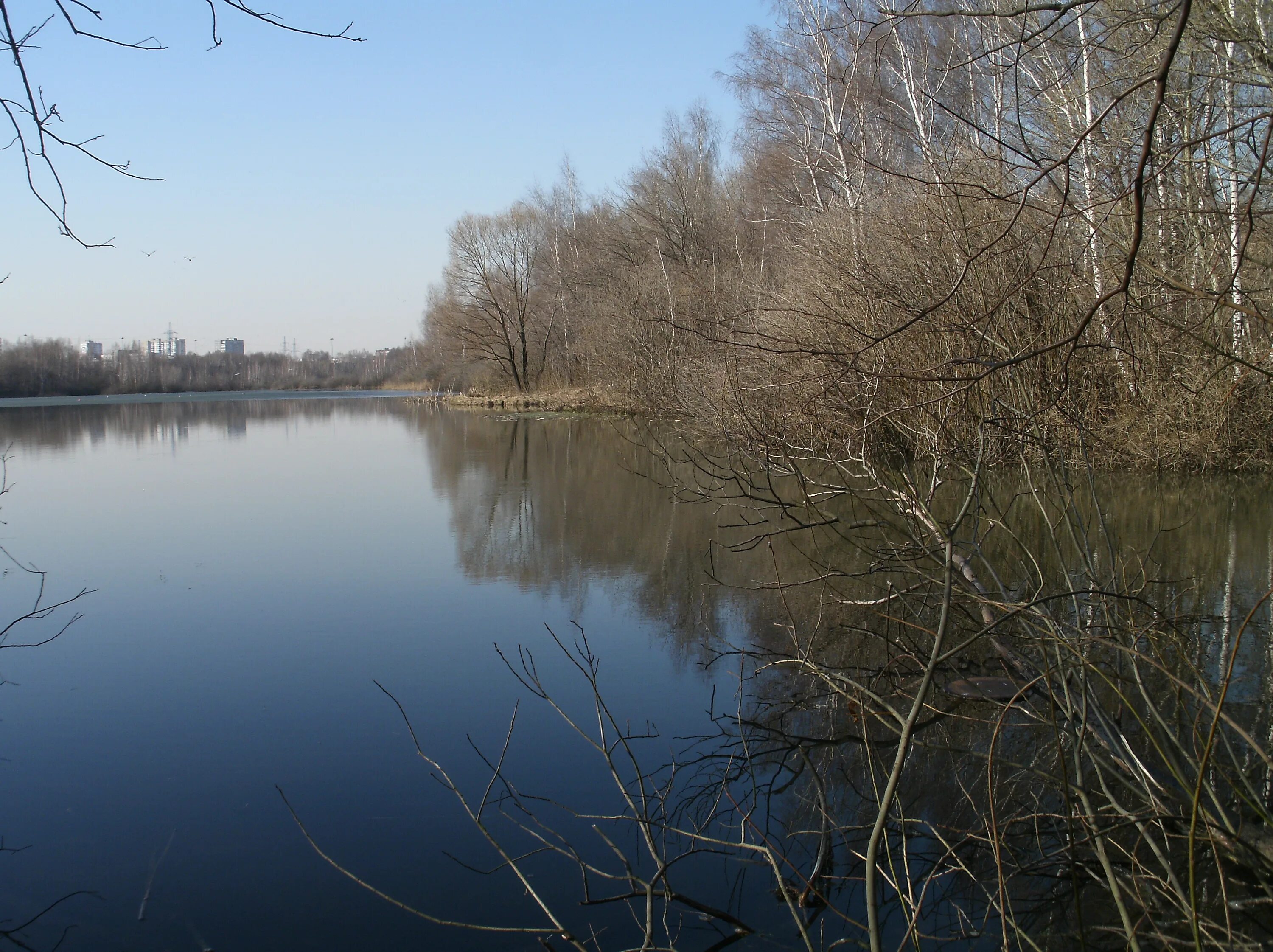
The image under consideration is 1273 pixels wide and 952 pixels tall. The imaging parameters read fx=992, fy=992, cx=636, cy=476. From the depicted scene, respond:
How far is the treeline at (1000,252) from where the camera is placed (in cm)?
312

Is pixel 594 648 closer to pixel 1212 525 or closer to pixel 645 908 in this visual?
pixel 645 908

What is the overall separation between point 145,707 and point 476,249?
3108 centimetres

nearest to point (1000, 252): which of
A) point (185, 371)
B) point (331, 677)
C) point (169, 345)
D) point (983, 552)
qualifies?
point (983, 552)

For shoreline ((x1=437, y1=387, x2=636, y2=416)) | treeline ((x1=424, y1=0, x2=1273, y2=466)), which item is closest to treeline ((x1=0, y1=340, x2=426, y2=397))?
shoreline ((x1=437, y1=387, x2=636, y2=416))

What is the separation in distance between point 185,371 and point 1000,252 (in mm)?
69125

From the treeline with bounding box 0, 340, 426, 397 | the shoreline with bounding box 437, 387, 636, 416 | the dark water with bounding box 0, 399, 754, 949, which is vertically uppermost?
the treeline with bounding box 0, 340, 426, 397

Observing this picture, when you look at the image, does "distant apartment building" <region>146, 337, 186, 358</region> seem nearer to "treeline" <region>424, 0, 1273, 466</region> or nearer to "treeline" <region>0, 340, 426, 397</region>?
"treeline" <region>0, 340, 426, 397</region>

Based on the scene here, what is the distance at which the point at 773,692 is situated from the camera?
15.0ft

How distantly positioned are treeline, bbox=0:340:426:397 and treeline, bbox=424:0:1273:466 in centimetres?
3982

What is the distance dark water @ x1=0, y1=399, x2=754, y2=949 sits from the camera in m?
3.04

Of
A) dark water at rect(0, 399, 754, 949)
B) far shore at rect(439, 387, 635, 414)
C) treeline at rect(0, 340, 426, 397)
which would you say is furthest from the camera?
treeline at rect(0, 340, 426, 397)

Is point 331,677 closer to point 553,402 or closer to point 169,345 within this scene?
point 553,402

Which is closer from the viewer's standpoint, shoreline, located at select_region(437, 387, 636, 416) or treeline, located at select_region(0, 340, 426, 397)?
shoreline, located at select_region(437, 387, 636, 416)

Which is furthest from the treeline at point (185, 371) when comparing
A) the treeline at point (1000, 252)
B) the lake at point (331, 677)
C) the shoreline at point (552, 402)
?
the lake at point (331, 677)
